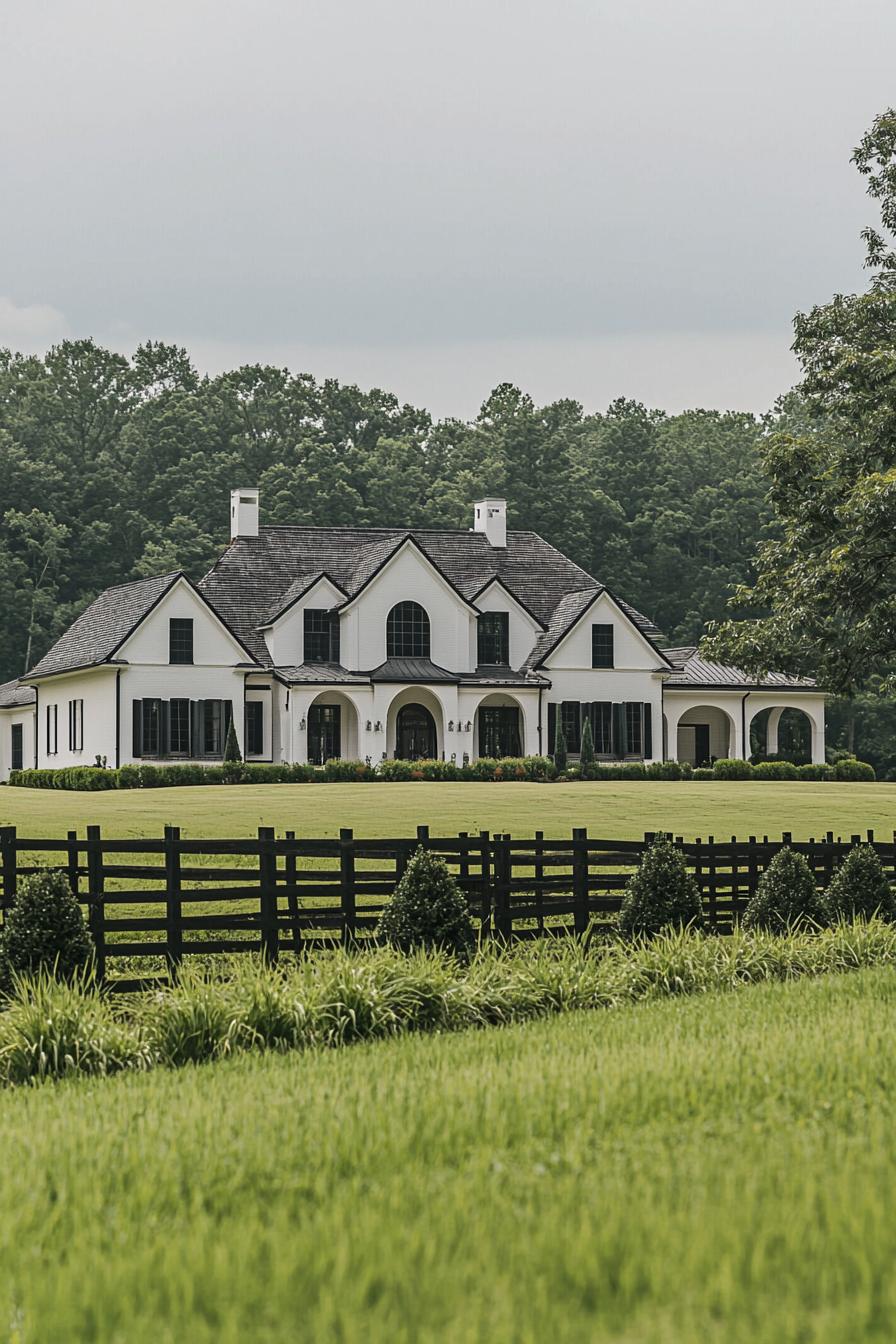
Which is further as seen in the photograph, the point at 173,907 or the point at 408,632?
the point at 408,632

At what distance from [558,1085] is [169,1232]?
270 centimetres

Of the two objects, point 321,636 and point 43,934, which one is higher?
point 321,636

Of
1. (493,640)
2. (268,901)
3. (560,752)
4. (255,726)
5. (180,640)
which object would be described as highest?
(493,640)

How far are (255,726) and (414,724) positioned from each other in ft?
19.0

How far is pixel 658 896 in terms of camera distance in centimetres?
1512

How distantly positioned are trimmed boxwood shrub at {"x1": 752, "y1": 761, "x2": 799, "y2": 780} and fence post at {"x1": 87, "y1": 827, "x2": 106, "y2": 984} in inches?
1559

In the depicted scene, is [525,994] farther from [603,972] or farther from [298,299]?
[298,299]

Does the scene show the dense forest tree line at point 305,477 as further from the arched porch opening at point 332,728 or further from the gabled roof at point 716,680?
the arched porch opening at point 332,728

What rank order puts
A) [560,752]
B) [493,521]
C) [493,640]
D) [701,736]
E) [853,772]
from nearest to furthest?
[560,752] → [853,772] → [493,640] → [493,521] → [701,736]

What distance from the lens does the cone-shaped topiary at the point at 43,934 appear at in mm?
11859

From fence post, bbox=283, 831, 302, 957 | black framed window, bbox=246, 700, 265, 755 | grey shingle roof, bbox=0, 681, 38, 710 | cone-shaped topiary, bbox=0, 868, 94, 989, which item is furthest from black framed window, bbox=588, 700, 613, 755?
cone-shaped topiary, bbox=0, 868, 94, 989

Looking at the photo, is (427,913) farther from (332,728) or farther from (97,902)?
(332,728)

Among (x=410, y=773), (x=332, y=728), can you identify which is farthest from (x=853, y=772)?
(x=332, y=728)

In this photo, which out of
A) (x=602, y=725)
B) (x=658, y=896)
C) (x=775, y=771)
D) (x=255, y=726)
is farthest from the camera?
(x=602, y=725)
